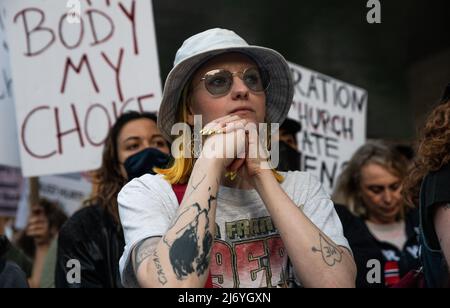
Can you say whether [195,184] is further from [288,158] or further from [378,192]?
[378,192]

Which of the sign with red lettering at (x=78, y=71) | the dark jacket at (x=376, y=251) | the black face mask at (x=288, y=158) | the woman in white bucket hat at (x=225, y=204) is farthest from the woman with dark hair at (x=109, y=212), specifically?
the woman in white bucket hat at (x=225, y=204)

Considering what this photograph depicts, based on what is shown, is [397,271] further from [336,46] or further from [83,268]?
[336,46]

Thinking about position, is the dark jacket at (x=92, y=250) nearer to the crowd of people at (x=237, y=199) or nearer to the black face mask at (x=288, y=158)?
the crowd of people at (x=237, y=199)

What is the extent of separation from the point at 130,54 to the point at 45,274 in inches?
47.5

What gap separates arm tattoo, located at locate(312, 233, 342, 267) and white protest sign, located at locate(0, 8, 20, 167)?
2402 millimetres

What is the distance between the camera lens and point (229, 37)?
2379 mm

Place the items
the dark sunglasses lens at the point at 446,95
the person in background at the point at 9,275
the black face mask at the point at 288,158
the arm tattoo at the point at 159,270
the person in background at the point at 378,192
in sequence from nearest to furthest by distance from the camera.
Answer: the arm tattoo at the point at 159,270
the dark sunglasses lens at the point at 446,95
the person in background at the point at 9,275
the black face mask at the point at 288,158
the person in background at the point at 378,192

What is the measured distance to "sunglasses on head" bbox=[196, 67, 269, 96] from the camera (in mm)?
2328

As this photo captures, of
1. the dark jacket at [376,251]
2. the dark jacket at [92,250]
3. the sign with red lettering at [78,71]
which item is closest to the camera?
the dark jacket at [376,251]

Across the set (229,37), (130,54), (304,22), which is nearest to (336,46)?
(304,22)

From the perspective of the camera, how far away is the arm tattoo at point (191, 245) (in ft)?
6.59

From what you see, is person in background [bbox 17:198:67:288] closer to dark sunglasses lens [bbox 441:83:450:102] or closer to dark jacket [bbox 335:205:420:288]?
dark jacket [bbox 335:205:420:288]

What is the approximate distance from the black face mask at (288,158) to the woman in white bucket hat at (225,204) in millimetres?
997

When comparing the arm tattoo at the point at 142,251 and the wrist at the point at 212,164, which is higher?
the wrist at the point at 212,164
